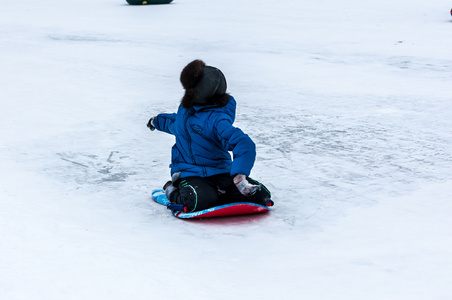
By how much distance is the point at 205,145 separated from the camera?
3471mm

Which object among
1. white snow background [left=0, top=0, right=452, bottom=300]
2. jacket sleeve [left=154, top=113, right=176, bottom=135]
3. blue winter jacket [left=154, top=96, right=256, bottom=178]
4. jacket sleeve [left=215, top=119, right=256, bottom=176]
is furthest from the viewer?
jacket sleeve [left=154, top=113, right=176, bottom=135]

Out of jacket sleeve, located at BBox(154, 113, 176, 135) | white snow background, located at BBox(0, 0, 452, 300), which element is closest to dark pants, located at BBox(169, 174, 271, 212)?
white snow background, located at BBox(0, 0, 452, 300)

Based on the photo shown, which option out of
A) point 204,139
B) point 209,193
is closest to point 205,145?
point 204,139

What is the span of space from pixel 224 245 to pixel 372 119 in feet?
10.1

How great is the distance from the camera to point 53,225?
3260 mm

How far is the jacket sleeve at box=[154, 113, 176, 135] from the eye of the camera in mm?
3729

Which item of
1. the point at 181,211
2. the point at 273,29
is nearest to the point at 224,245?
the point at 181,211

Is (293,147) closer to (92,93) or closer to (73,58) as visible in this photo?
(92,93)

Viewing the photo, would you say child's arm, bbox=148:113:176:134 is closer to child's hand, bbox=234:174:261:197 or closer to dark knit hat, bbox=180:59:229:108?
dark knit hat, bbox=180:59:229:108

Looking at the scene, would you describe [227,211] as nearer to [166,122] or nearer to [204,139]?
[204,139]

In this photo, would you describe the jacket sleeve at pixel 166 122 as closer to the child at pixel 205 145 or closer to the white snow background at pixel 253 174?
the child at pixel 205 145

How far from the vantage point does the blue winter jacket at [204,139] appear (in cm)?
333

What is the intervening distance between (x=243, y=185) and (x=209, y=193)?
280mm

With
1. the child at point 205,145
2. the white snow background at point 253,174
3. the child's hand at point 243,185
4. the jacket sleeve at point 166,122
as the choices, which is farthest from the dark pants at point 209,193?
the jacket sleeve at point 166,122
